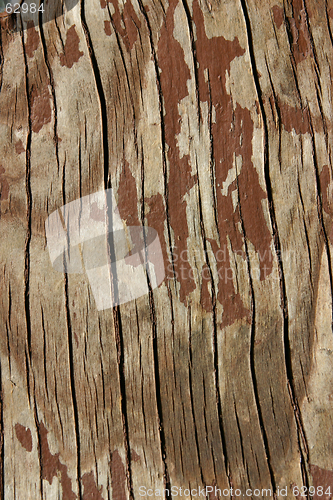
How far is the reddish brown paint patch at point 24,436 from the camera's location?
1.45 metres

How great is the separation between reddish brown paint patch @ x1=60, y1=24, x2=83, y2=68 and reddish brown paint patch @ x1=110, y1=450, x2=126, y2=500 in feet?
6.11

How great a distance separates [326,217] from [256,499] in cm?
132

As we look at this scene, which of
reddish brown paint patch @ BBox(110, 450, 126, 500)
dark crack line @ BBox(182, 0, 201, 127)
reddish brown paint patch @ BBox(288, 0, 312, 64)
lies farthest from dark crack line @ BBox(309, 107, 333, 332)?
reddish brown paint patch @ BBox(110, 450, 126, 500)

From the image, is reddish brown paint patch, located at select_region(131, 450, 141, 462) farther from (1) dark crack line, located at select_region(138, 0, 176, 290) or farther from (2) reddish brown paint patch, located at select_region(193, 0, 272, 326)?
(1) dark crack line, located at select_region(138, 0, 176, 290)

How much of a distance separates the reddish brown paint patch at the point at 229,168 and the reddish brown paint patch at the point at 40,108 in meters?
0.74

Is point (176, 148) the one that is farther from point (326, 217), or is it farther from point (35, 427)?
point (35, 427)

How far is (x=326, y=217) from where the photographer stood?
1.42m

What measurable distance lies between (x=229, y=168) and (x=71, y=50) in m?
0.95

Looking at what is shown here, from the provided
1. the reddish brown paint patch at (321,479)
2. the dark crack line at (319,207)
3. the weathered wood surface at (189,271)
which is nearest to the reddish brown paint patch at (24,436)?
the weathered wood surface at (189,271)

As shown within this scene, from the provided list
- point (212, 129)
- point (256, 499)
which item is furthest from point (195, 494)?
point (212, 129)

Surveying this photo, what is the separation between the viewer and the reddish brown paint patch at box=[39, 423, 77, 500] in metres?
1.41

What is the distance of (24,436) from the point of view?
1.45m

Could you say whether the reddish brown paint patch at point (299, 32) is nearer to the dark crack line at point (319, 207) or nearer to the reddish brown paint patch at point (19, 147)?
the dark crack line at point (319, 207)

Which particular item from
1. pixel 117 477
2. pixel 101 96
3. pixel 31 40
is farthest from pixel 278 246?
pixel 31 40
